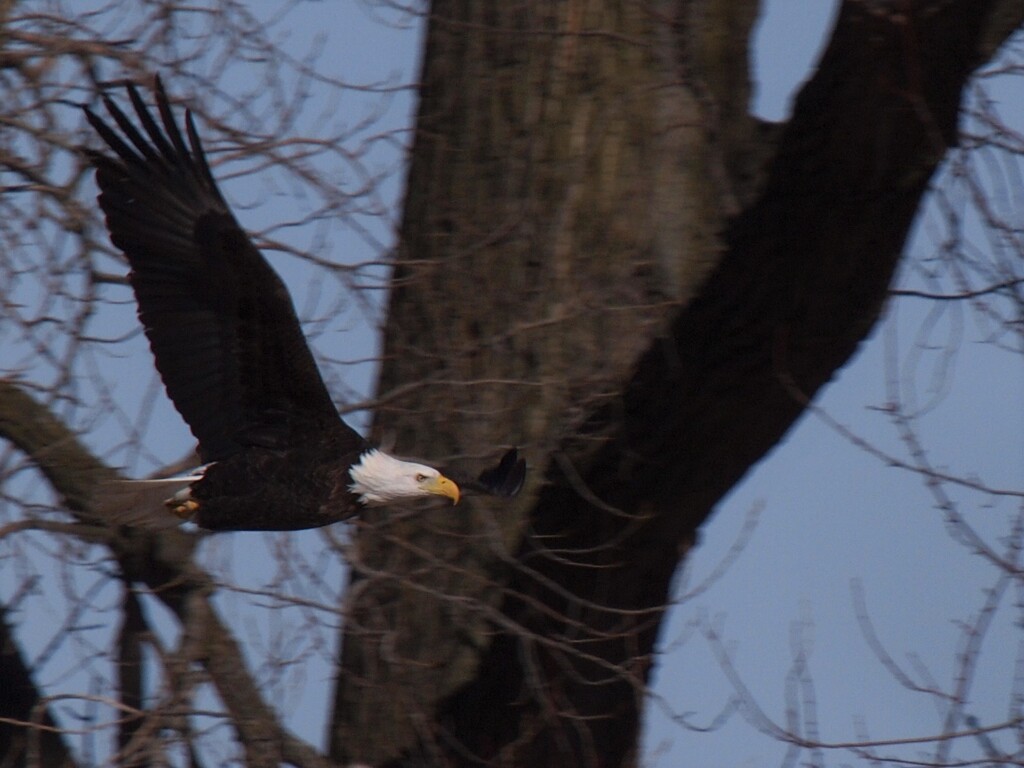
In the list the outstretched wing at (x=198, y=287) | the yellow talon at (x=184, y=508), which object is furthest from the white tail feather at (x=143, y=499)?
the outstretched wing at (x=198, y=287)

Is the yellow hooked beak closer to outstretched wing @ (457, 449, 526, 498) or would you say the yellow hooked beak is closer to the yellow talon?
outstretched wing @ (457, 449, 526, 498)

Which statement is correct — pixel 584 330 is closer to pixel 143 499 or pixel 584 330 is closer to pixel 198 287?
pixel 198 287

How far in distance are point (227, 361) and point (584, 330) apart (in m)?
1.09

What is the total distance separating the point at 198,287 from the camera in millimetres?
4742

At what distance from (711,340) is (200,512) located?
1.67 metres

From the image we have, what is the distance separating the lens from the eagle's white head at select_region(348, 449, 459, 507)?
4711 millimetres

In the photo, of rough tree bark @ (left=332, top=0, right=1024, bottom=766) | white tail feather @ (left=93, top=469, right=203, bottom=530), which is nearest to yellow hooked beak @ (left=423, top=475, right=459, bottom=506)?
rough tree bark @ (left=332, top=0, right=1024, bottom=766)

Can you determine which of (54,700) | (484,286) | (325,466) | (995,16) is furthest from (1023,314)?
(54,700)

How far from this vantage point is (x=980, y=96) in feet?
15.2

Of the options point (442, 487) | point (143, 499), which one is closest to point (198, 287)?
point (143, 499)

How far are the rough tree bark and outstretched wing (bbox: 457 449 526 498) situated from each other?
147mm

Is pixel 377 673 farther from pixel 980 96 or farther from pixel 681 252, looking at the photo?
pixel 980 96

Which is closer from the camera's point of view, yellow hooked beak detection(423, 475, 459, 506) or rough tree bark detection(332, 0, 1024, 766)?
rough tree bark detection(332, 0, 1024, 766)

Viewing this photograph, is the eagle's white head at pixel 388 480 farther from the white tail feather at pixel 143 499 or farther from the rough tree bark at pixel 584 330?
the white tail feather at pixel 143 499
